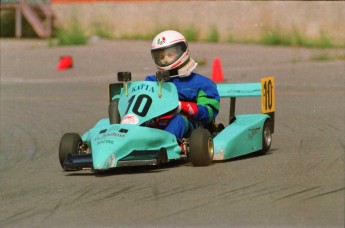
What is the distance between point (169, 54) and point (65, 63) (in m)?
13.5

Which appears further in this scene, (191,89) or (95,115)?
(95,115)

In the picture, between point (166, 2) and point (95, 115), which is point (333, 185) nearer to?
point (95, 115)

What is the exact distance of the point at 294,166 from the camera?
9305 mm

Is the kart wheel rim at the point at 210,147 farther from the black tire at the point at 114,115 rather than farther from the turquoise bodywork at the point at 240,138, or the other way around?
the black tire at the point at 114,115

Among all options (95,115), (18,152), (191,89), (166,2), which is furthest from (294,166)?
(166,2)

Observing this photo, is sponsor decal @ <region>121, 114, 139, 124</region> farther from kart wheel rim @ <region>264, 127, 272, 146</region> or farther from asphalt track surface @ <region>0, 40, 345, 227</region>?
kart wheel rim @ <region>264, 127, 272, 146</region>

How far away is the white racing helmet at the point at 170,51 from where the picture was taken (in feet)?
33.7

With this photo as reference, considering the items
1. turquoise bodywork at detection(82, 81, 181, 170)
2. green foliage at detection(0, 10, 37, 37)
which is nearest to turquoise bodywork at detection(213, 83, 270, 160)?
turquoise bodywork at detection(82, 81, 181, 170)

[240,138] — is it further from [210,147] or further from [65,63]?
[65,63]

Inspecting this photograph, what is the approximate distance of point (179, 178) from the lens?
8805mm

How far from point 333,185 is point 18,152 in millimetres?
4696

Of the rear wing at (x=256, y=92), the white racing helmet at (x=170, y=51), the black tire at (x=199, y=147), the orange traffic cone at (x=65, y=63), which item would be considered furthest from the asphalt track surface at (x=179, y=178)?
the orange traffic cone at (x=65, y=63)

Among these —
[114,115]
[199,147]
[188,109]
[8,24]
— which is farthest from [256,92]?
[8,24]

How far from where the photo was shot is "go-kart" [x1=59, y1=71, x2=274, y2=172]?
9094 mm
